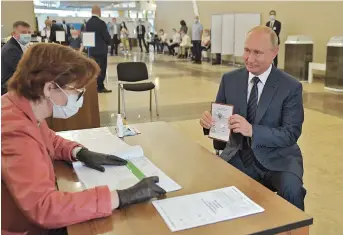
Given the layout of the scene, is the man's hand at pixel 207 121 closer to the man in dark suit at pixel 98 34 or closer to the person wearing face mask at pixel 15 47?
the person wearing face mask at pixel 15 47

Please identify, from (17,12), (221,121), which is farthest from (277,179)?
(17,12)

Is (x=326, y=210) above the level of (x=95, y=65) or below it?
below

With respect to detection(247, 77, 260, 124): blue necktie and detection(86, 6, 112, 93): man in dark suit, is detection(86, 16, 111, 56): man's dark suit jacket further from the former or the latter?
detection(247, 77, 260, 124): blue necktie

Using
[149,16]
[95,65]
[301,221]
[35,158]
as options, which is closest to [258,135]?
[301,221]

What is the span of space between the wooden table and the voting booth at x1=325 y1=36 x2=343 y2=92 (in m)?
6.50

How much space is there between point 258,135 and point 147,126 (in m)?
0.68

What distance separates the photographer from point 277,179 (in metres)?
2.07

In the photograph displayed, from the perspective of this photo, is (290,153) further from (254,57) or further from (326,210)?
(326,210)

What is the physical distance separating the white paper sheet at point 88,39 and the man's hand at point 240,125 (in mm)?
5694

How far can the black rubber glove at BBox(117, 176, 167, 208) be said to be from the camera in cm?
128

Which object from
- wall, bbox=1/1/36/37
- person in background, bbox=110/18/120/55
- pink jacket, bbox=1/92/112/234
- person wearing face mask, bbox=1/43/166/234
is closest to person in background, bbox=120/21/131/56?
person in background, bbox=110/18/120/55

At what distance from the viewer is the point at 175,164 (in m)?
1.71

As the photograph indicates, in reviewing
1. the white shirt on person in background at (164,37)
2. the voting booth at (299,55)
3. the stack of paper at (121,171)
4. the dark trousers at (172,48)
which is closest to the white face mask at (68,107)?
the stack of paper at (121,171)

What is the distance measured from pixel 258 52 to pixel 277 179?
71 cm
